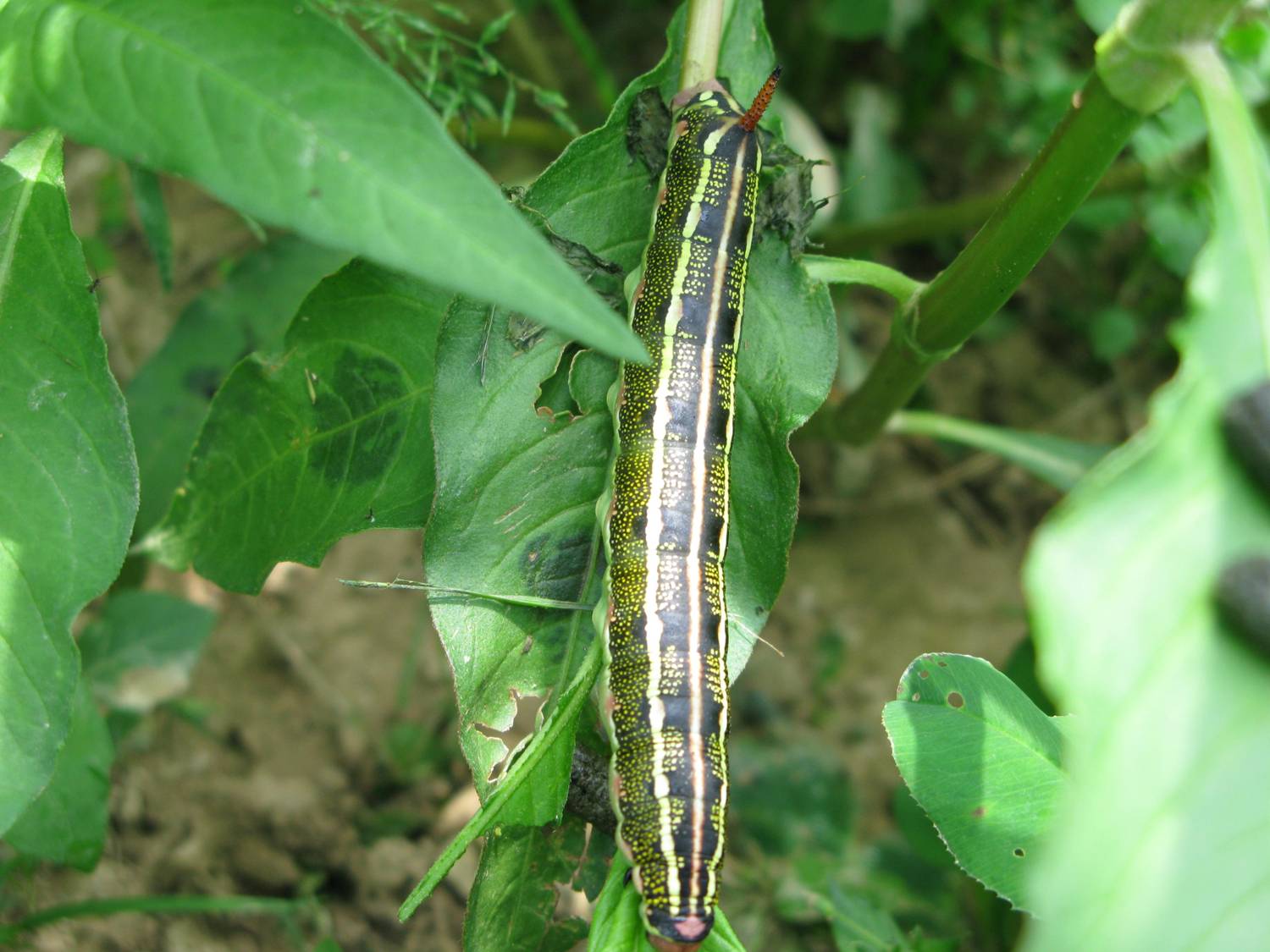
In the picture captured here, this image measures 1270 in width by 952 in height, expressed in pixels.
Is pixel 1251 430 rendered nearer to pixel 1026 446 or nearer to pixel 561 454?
pixel 561 454

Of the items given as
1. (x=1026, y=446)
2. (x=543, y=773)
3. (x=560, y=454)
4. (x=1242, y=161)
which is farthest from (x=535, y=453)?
(x=1026, y=446)

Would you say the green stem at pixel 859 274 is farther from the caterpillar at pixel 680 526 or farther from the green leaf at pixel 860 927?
the green leaf at pixel 860 927

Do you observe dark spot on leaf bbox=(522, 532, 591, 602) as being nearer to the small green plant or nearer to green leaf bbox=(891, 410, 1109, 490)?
the small green plant

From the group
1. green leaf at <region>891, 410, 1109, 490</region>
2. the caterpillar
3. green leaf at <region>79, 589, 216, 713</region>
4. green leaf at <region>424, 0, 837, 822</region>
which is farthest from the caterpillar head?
green leaf at <region>891, 410, 1109, 490</region>

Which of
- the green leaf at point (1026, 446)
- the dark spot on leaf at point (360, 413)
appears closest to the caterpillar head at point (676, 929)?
the dark spot on leaf at point (360, 413)

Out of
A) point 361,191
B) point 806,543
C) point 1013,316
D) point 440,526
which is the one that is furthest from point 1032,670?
point 361,191

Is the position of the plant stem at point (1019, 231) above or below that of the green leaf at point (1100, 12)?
below
